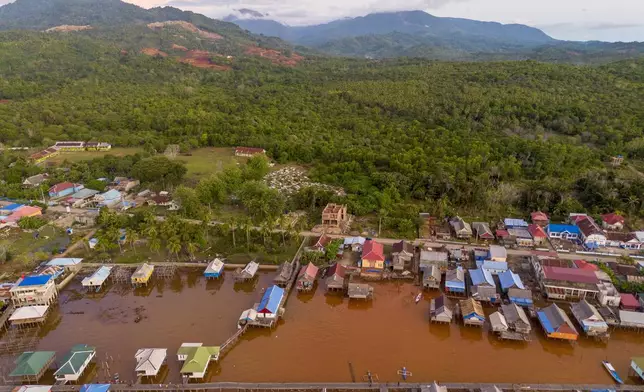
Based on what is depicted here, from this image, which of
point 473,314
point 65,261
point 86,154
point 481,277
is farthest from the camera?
point 86,154

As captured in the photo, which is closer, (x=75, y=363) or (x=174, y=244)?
(x=75, y=363)

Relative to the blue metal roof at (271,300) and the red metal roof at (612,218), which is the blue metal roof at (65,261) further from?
the red metal roof at (612,218)

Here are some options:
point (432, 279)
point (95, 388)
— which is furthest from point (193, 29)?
point (95, 388)

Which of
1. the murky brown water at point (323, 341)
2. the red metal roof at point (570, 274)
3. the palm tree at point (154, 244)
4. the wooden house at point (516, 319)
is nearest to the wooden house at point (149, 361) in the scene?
the murky brown water at point (323, 341)

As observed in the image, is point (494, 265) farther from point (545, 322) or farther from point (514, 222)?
point (514, 222)

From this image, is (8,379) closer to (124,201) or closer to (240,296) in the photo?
(240,296)

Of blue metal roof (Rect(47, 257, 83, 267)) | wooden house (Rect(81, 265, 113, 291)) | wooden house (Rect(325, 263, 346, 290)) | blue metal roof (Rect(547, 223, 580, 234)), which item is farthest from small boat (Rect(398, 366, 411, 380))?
blue metal roof (Rect(47, 257, 83, 267))

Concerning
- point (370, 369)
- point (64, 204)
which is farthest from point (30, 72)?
point (370, 369)
